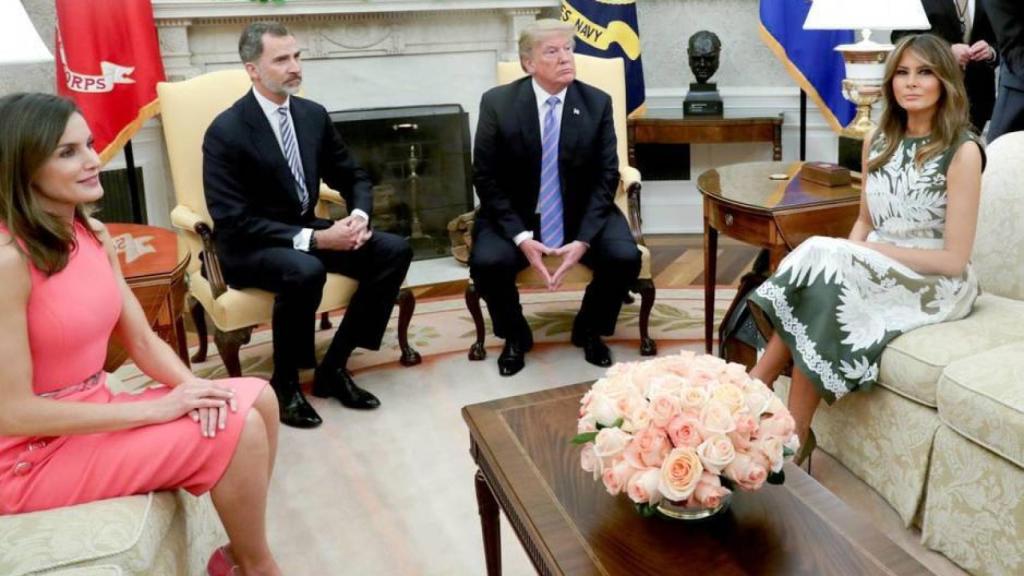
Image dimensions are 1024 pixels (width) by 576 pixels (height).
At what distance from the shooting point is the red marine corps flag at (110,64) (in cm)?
377

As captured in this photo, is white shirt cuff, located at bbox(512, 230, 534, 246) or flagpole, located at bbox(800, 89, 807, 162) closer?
white shirt cuff, located at bbox(512, 230, 534, 246)

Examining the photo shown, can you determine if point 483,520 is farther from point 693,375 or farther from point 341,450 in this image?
point 341,450

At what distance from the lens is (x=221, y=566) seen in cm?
186

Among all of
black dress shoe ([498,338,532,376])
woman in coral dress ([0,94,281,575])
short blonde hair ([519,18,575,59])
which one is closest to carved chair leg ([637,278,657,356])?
black dress shoe ([498,338,532,376])

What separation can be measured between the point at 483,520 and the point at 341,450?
92 centimetres

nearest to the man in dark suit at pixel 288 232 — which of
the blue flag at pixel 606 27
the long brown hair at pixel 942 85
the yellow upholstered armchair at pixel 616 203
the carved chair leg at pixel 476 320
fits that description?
the carved chair leg at pixel 476 320

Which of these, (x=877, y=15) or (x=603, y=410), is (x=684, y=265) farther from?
(x=603, y=410)

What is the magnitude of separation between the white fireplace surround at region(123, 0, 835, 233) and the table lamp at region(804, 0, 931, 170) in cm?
152

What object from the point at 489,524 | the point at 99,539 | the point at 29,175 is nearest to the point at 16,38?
the point at 29,175

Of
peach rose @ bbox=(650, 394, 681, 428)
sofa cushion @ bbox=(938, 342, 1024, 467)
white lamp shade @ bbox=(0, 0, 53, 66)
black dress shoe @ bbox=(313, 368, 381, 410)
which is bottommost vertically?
black dress shoe @ bbox=(313, 368, 381, 410)

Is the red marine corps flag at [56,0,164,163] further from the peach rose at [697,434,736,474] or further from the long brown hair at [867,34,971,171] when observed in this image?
the peach rose at [697,434,736,474]

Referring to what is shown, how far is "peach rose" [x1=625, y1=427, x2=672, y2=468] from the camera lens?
1.36 meters

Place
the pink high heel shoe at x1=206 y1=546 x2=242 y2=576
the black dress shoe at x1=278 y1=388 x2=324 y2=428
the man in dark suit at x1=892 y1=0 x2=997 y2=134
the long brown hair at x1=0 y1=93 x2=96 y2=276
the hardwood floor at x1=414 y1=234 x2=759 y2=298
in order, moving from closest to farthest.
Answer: the long brown hair at x1=0 y1=93 x2=96 y2=276 → the pink high heel shoe at x1=206 y1=546 x2=242 y2=576 → the black dress shoe at x1=278 y1=388 x2=324 y2=428 → the man in dark suit at x1=892 y1=0 x2=997 y2=134 → the hardwood floor at x1=414 y1=234 x2=759 y2=298

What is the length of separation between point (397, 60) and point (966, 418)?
3398mm
